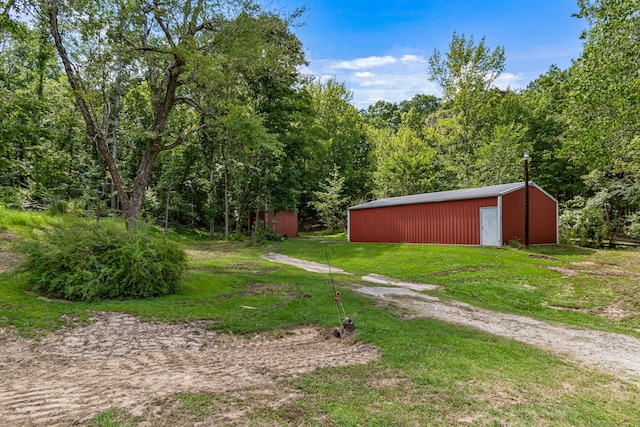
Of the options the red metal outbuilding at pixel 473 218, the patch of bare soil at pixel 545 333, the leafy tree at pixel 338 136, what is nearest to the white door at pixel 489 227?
the red metal outbuilding at pixel 473 218

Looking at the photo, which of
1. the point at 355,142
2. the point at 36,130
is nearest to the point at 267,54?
the point at 36,130

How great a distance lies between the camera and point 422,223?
20375 mm

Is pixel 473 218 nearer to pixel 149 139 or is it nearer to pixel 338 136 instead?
pixel 149 139

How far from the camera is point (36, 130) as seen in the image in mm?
8109

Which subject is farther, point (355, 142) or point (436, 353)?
point (355, 142)

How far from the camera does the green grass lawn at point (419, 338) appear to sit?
3.08m

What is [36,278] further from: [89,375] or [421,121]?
[421,121]

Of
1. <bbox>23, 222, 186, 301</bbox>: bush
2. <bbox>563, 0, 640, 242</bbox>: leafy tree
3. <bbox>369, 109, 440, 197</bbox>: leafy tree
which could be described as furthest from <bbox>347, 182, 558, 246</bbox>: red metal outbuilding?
<bbox>23, 222, 186, 301</bbox>: bush

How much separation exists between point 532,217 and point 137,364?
802 inches

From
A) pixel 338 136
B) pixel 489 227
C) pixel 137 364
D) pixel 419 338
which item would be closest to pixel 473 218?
pixel 489 227

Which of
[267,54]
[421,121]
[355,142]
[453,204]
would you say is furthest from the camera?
[421,121]

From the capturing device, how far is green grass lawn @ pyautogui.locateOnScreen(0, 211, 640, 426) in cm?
308

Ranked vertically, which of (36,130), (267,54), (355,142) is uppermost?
(355,142)

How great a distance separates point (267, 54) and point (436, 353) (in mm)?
13201
